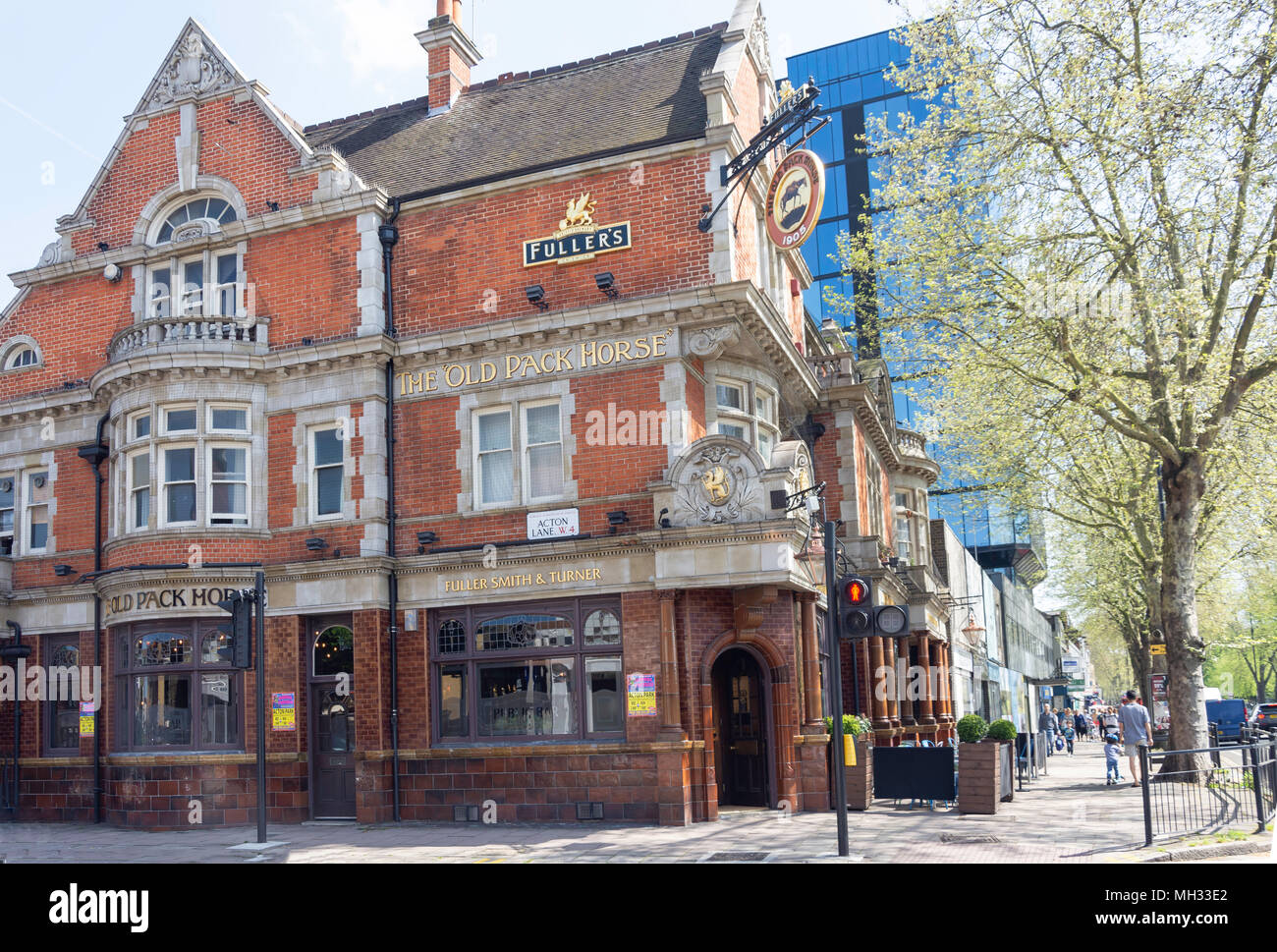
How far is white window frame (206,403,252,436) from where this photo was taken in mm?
20938

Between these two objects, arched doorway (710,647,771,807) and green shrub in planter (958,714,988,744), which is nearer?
green shrub in planter (958,714,988,744)

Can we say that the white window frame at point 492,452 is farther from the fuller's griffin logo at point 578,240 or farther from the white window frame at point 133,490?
the white window frame at point 133,490

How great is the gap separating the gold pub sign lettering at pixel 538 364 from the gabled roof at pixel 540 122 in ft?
11.1

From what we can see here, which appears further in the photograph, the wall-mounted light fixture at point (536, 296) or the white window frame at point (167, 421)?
the white window frame at point (167, 421)

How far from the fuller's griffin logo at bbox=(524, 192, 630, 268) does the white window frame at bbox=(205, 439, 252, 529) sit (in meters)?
6.35

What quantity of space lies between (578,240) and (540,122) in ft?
12.6

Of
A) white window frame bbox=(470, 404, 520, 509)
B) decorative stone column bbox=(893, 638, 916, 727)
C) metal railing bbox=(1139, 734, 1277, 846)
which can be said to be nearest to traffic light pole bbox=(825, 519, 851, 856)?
metal railing bbox=(1139, 734, 1277, 846)

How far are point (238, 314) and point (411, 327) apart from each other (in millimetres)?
3634

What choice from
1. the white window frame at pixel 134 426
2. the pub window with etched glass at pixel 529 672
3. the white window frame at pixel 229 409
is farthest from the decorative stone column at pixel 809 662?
the white window frame at pixel 134 426

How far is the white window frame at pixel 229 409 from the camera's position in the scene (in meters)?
20.9

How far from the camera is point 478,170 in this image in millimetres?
21469

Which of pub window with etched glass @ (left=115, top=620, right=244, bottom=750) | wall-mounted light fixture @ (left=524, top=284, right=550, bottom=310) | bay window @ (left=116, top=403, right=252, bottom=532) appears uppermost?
wall-mounted light fixture @ (left=524, top=284, right=550, bottom=310)

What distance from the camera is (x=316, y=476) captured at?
831 inches

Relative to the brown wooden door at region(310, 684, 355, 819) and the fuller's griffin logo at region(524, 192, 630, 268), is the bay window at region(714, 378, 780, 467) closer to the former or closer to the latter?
the fuller's griffin logo at region(524, 192, 630, 268)
